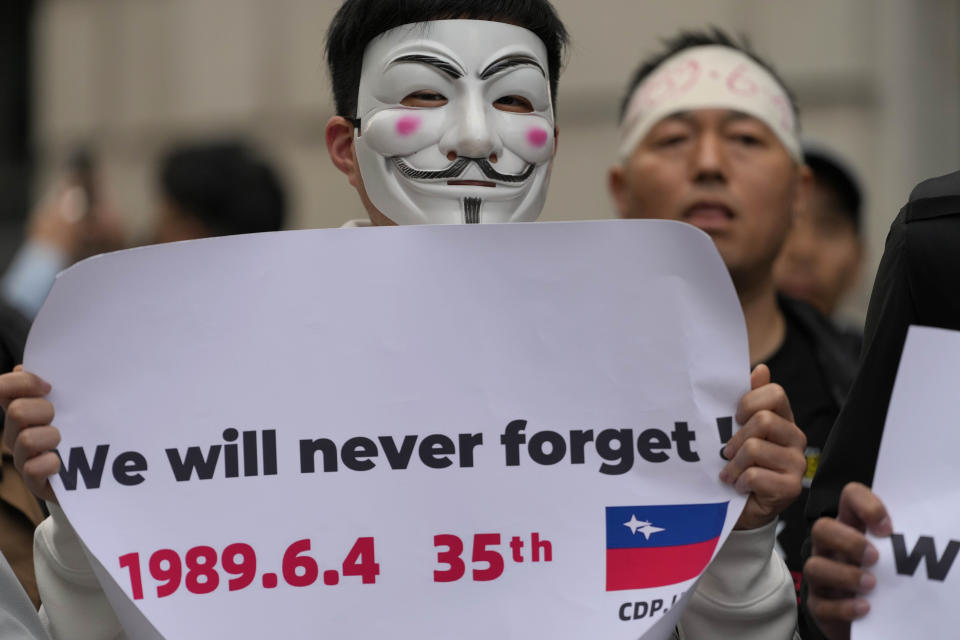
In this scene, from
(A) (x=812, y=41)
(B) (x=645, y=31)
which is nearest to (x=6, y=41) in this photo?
(B) (x=645, y=31)

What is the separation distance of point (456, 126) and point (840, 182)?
263cm

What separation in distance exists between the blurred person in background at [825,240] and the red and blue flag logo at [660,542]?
2.57 m

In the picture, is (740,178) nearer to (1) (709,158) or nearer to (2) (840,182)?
(1) (709,158)

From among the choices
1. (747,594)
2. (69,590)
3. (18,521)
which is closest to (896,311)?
(747,594)

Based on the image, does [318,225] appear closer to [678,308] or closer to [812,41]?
[812,41]

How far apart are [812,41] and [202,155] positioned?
3.02 meters

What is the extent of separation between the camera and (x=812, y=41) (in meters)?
6.53

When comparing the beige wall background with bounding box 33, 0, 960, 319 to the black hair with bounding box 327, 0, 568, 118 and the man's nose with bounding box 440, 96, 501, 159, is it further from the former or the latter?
the man's nose with bounding box 440, 96, 501, 159

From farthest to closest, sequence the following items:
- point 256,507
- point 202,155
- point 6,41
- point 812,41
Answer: point 6,41 → point 812,41 → point 202,155 → point 256,507

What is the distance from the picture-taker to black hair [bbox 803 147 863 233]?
484 centimetres

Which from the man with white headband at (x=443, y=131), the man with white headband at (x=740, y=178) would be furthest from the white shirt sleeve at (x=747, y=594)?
the man with white headband at (x=740, y=178)

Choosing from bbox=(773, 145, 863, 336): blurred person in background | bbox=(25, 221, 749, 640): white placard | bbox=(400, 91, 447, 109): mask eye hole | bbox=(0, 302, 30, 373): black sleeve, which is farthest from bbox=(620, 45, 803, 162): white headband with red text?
bbox=(0, 302, 30, 373): black sleeve

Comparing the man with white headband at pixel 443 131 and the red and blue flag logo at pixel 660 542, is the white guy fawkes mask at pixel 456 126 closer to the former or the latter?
the man with white headband at pixel 443 131

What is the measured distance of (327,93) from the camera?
5.88 metres
